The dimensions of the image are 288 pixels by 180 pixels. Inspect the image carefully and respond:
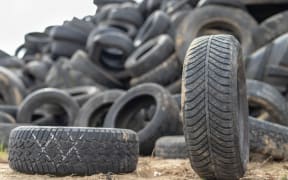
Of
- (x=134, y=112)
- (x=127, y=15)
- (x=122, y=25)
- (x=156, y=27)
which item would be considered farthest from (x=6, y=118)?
(x=127, y=15)

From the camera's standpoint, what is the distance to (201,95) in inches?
93.8

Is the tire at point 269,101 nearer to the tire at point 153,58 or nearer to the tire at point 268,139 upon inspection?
the tire at point 268,139

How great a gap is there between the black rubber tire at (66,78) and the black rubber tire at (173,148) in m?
4.35

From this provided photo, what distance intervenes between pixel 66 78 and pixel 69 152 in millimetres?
6433

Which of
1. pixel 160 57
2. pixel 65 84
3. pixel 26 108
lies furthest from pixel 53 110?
pixel 160 57

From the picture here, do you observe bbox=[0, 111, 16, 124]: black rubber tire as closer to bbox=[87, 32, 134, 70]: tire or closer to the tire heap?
the tire heap

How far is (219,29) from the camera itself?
8.34 meters

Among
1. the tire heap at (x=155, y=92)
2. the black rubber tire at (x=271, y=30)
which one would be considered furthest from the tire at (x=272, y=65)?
the black rubber tire at (x=271, y=30)

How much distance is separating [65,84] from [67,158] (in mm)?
6393

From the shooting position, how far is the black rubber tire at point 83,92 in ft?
25.6

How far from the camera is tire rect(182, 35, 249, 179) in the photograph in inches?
92.4

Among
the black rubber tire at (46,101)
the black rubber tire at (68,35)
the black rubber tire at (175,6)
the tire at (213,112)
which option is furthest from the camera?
the black rubber tire at (68,35)

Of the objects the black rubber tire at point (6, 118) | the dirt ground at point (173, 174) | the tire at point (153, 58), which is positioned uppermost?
the tire at point (153, 58)

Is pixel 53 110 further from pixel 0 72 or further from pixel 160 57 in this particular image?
pixel 160 57
